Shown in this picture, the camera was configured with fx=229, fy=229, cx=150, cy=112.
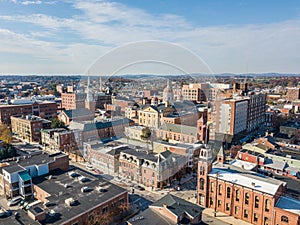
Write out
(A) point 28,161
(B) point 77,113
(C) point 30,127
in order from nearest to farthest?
(A) point 28,161 → (C) point 30,127 → (B) point 77,113

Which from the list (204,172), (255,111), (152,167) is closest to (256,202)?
(204,172)

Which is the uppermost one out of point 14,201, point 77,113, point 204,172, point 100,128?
point 77,113

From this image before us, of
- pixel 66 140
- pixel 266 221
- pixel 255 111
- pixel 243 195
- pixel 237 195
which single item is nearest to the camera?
pixel 266 221

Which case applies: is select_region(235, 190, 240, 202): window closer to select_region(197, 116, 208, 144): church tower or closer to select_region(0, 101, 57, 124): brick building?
select_region(197, 116, 208, 144): church tower

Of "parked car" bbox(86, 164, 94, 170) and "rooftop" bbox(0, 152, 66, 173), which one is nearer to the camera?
"rooftop" bbox(0, 152, 66, 173)

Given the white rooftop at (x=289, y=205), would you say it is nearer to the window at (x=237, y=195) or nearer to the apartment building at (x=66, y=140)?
the window at (x=237, y=195)

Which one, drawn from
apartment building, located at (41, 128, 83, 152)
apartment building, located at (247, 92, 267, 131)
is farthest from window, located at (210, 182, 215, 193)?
apartment building, located at (247, 92, 267, 131)

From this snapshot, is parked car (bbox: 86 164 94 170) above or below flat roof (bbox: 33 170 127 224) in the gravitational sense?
below

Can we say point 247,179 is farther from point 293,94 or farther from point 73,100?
Answer: point 293,94
